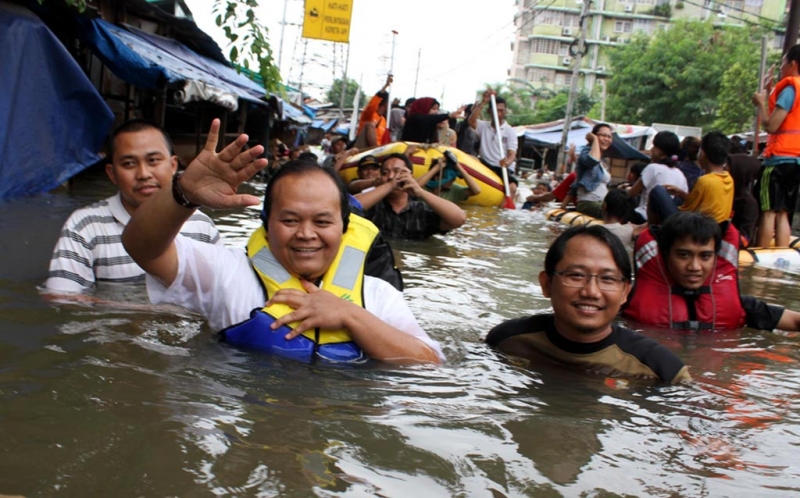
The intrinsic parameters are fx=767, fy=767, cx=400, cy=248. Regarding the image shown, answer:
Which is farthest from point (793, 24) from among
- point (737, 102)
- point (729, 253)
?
point (737, 102)

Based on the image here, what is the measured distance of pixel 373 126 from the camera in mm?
12992

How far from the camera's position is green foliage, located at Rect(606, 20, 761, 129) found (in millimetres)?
40344

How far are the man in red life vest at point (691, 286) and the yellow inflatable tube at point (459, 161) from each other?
6811 mm

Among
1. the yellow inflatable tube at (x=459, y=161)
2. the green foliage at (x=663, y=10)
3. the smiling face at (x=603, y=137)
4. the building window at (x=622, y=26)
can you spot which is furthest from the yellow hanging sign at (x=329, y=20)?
the building window at (x=622, y=26)

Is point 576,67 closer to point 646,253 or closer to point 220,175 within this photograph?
point 646,253

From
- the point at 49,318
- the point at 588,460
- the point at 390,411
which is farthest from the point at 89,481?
the point at 49,318

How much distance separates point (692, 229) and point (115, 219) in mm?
3296

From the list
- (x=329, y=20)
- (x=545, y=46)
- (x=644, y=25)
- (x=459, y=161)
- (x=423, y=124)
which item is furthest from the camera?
(x=545, y=46)

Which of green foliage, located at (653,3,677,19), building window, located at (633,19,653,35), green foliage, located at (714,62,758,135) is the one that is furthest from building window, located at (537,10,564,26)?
green foliage, located at (714,62,758,135)

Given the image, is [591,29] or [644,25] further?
[591,29]

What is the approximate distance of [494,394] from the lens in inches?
118

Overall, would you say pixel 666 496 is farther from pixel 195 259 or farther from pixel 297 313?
pixel 195 259

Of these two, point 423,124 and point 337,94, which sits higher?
point 337,94

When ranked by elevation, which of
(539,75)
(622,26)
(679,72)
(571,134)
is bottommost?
(571,134)
